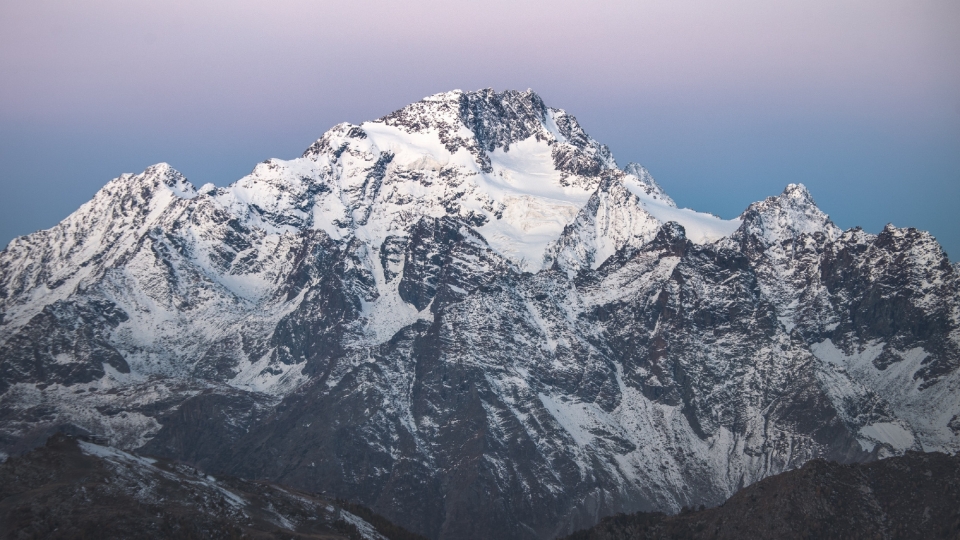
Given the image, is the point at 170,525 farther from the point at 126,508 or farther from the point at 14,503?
the point at 14,503

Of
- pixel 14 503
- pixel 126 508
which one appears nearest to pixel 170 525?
pixel 126 508
